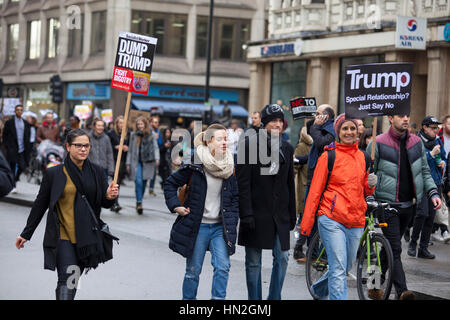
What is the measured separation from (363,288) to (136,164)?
8479 mm

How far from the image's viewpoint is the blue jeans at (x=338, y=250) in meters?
7.27

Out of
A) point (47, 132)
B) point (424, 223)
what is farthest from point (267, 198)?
point (47, 132)

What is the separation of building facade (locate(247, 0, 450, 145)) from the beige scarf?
16.6m

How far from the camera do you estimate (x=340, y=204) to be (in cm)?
739

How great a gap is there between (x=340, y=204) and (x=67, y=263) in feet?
7.86

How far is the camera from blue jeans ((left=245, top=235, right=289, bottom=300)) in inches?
294

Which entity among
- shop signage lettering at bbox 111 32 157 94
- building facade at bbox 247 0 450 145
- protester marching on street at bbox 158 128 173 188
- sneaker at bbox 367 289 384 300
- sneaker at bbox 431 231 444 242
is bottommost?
sneaker at bbox 367 289 384 300

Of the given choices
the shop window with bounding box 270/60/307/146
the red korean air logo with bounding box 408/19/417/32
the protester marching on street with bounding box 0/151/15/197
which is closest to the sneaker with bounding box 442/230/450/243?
the protester marching on street with bounding box 0/151/15/197

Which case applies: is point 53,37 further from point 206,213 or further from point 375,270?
point 206,213

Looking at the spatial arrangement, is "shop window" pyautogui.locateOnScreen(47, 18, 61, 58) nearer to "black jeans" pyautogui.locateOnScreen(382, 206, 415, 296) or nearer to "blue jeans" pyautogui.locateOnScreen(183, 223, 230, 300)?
"black jeans" pyautogui.locateOnScreen(382, 206, 415, 296)

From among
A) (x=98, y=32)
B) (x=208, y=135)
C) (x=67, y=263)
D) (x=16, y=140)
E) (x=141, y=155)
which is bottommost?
(x=67, y=263)

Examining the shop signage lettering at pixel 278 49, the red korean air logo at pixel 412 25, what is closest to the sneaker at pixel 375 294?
the red korean air logo at pixel 412 25
